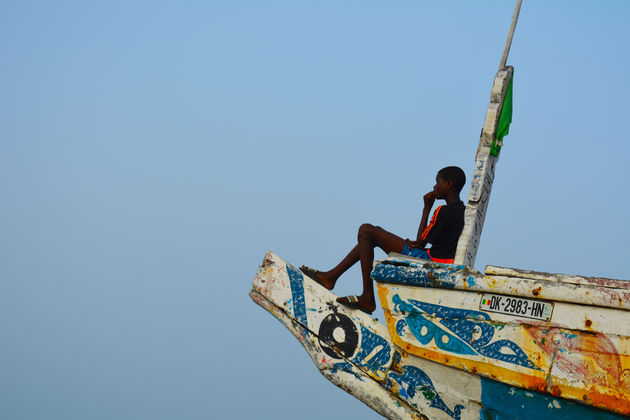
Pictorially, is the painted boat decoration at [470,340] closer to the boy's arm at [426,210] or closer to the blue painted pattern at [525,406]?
the blue painted pattern at [525,406]

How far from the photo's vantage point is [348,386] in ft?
19.4

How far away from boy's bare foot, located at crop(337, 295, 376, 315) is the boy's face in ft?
3.39

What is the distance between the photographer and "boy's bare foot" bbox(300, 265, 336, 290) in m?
6.29

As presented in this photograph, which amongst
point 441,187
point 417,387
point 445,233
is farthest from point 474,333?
point 441,187

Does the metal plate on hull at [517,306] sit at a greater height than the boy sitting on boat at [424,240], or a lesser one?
lesser

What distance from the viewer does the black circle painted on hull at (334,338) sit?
599 centimetres

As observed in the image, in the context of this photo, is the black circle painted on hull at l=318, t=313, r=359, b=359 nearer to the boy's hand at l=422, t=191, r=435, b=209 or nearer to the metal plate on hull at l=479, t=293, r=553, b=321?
the boy's hand at l=422, t=191, r=435, b=209

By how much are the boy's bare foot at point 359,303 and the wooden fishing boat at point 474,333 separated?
0.05 m

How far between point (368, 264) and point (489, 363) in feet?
4.54

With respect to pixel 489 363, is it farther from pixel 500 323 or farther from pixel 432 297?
pixel 432 297

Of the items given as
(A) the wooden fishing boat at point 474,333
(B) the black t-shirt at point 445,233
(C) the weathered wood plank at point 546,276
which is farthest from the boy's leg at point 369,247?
(C) the weathered wood plank at point 546,276

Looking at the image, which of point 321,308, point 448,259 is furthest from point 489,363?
point 321,308

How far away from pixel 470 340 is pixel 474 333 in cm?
6

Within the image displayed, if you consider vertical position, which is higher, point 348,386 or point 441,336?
point 441,336
